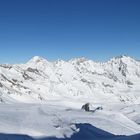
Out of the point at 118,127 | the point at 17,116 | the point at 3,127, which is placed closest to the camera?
the point at 3,127

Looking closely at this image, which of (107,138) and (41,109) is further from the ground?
(41,109)

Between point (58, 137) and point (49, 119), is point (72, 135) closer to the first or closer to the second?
point (58, 137)

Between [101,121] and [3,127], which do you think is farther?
[101,121]

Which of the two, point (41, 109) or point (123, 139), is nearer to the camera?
point (123, 139)

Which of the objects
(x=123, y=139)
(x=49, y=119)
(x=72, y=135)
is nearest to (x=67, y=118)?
(x=49, y=119)

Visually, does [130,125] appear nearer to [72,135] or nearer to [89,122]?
[89,122]

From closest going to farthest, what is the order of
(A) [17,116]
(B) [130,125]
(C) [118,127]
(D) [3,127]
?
1. (D) [3,127]
2. (A) [17,116]
3. (C) [118,127]
4. (B) [130,125]

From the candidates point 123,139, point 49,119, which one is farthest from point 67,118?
point 123,139

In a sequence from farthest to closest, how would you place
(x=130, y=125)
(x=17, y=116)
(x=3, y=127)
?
(x=130, y=125) → (x=17, y=116) → (x=3, y=127)

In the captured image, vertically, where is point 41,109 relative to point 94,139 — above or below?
above
